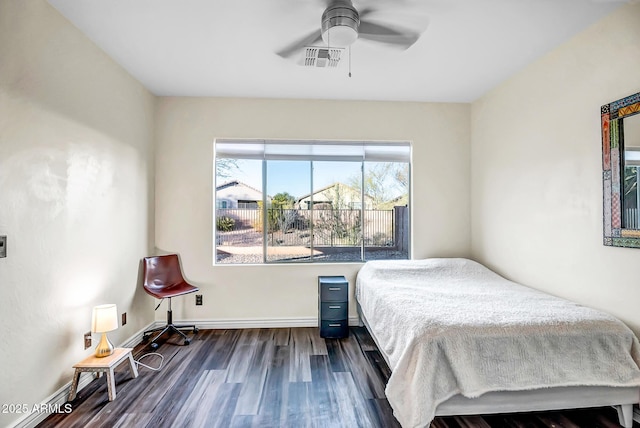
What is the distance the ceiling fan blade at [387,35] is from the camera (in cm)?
221

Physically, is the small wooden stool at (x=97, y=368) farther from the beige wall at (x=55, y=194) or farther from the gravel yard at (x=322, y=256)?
the gravel yard at (x=322, y=256)

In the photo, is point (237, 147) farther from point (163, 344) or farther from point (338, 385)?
point (338, 385)

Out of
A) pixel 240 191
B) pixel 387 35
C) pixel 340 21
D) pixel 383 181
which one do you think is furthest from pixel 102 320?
pixel 383 181

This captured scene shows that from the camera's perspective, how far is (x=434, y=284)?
3.03m

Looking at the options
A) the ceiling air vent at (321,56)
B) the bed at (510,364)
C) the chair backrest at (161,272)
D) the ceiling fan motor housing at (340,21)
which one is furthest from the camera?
the chair backrest at (161,272)

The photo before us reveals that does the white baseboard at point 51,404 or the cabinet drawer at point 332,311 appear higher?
the cabinet drawer at point 332,311

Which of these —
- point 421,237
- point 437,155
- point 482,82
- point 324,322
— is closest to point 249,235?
point 324,322

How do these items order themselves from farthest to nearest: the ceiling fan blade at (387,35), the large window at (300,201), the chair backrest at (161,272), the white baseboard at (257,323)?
the large window at (300,201)
the white baseboard at (257,323)
the chair backrest at (161,272)
the ceiling fan blade at (387,35)

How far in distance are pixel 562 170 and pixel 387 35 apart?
1.81 metres

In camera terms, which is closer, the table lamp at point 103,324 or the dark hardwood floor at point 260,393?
the dark hardwood floor at point 260,393

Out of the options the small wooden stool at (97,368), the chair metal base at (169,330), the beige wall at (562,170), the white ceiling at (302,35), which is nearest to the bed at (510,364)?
the beige wall at (562,170)

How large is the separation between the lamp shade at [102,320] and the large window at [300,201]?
1.40 metres

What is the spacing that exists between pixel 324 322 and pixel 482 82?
119 inches

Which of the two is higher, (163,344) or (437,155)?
(437,155)
